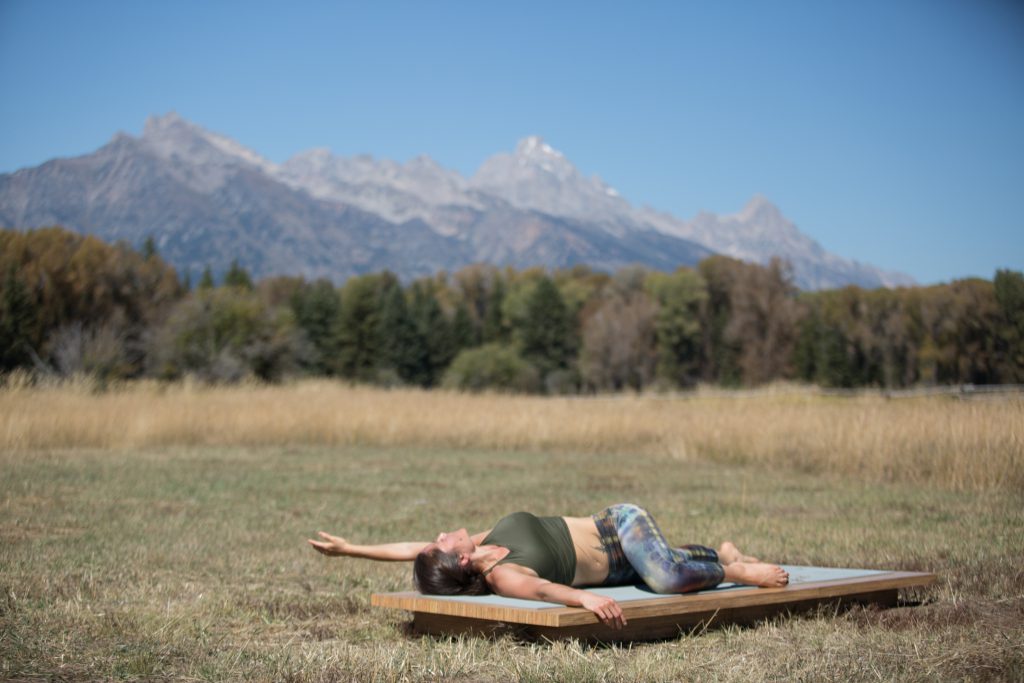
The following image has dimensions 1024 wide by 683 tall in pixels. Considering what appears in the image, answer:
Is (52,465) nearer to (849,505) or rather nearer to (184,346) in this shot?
(849,505)


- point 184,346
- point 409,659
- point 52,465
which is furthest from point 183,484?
point 184,346

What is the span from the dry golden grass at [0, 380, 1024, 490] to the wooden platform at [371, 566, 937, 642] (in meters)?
6.05

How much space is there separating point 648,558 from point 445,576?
1.08 metres

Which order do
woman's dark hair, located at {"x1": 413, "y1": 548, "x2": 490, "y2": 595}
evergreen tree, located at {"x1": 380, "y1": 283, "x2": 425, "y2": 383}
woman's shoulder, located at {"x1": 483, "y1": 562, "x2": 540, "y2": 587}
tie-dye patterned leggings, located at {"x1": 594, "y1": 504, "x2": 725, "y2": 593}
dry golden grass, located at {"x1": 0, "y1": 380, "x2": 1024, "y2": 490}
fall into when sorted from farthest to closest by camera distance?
evergreen tree, located at {"x1": 380, "y1": 283, "x2": 425, "y2": 383}
dry golden grass, located at {"x1": 0, "y1": 380, "x2": 1024, "y2": 490}
tie-dye patterned leggings, located at {"x1": 594, "y1": 504, "x2": 725, "y2": 593}
woman's dark hair, located at {"x1": 413, "y1": 548, "x2": 490, "y2": 595}
woman's shoulder, located at {"x1": 483, "y1": 562, "x2": 540, "y2": 587}

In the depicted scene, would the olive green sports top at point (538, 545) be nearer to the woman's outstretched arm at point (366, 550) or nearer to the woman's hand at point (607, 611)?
the woman's outstretched arm at point (366, 550)

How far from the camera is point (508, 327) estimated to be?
82.7 metres

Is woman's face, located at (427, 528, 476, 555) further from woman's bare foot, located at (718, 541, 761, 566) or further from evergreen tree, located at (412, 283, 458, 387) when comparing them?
evergreen tree, located at (412, 283, 458, 387)

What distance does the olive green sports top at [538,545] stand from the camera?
16.3ft

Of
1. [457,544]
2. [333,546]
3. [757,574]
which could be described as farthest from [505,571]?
[757,574]

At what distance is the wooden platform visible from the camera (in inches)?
176

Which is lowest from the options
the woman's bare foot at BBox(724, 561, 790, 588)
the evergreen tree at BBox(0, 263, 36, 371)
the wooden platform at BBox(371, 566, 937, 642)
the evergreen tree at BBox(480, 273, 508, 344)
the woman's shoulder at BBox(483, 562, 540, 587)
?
the wooden platform at BBox(371, 566, 937, 642)

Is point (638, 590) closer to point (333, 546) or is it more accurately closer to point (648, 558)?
point (648, 558)

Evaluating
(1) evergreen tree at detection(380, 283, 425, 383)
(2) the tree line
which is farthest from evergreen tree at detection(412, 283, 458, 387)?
(1) evergreen tree at detection(380, 283, 425, 383)

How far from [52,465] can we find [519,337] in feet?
204
